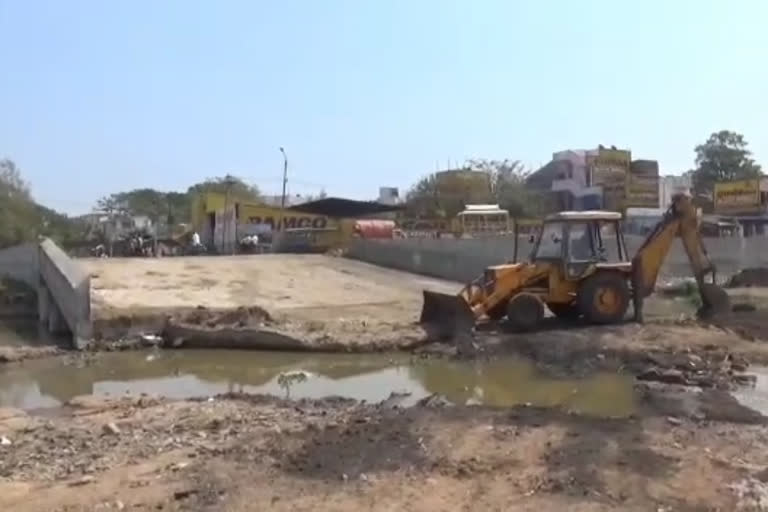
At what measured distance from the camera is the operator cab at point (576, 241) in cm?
1884

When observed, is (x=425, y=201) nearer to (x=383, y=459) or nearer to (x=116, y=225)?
(x=116, y=225)

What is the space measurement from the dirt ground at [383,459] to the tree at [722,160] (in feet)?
269

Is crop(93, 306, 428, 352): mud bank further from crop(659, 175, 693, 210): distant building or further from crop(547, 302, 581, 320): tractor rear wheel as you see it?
crop(659, 175, 693, 210): distant building

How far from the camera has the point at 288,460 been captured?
8938 millimetres

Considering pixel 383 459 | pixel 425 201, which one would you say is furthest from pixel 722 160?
pixel 383 459

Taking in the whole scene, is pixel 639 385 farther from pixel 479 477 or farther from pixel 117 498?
pixel 117 498

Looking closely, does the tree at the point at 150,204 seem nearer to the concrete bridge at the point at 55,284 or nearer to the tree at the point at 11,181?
the tree at the point at 11,181

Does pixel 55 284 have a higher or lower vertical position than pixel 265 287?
higher

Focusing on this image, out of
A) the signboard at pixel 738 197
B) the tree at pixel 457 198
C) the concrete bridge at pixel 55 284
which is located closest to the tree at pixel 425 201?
the tree at pixel 457 198

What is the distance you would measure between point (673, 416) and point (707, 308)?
9314mm

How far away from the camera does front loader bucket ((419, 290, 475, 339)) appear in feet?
62.1

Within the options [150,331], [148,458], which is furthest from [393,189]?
[148,458]

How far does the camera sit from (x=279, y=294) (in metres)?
28.5

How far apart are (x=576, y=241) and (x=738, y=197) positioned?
40.1 meters
